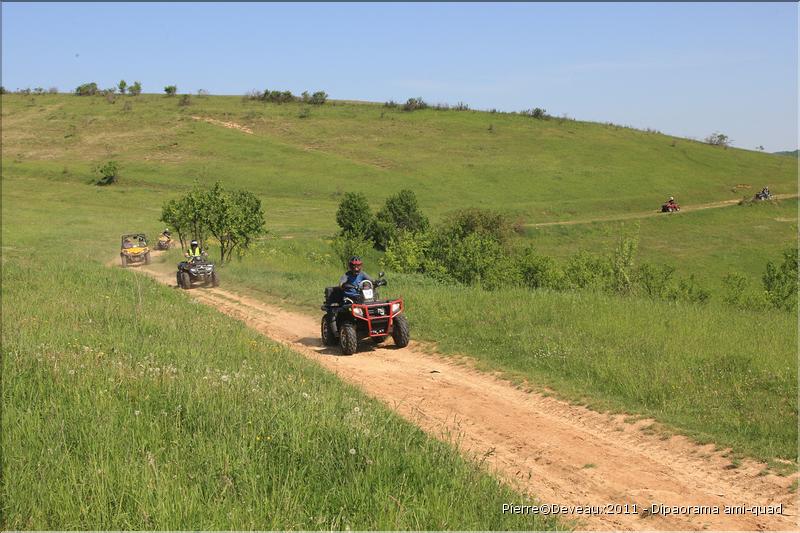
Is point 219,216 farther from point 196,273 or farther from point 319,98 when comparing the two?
point 319,98

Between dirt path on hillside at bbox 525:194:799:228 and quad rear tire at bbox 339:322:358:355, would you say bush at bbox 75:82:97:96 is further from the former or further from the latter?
quad rear tire at bbox 339:322:358:355

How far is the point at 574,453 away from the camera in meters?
7.96

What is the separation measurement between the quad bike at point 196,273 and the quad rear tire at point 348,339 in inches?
523

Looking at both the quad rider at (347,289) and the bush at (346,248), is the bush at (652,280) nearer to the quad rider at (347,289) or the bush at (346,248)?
the quad rider at (347,289)

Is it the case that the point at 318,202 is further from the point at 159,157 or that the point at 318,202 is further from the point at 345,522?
the point at 345,522

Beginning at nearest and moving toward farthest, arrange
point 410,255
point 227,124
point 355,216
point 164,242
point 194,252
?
point 194,252
point 410,255
point 164,242
point 355,216
point 227,124

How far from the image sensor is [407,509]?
4.71m

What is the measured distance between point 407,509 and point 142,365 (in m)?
4.20

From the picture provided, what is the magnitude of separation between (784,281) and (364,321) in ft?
75.2

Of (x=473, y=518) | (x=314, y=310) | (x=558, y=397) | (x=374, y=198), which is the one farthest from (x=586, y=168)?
(x=473, y=518)

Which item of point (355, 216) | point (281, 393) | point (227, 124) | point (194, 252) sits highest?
point (227, 124)

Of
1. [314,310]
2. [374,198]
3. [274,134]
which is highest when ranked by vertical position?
[274,134]

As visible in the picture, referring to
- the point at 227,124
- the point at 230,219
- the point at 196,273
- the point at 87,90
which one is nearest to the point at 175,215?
the point at 230,219

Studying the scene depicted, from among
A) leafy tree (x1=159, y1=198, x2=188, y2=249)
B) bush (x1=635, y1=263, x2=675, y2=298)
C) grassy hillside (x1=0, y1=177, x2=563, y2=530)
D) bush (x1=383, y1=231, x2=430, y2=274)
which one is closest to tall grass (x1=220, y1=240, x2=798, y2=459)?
grassy hillside (x1=0, y1=177, x2=563, y2=530)
